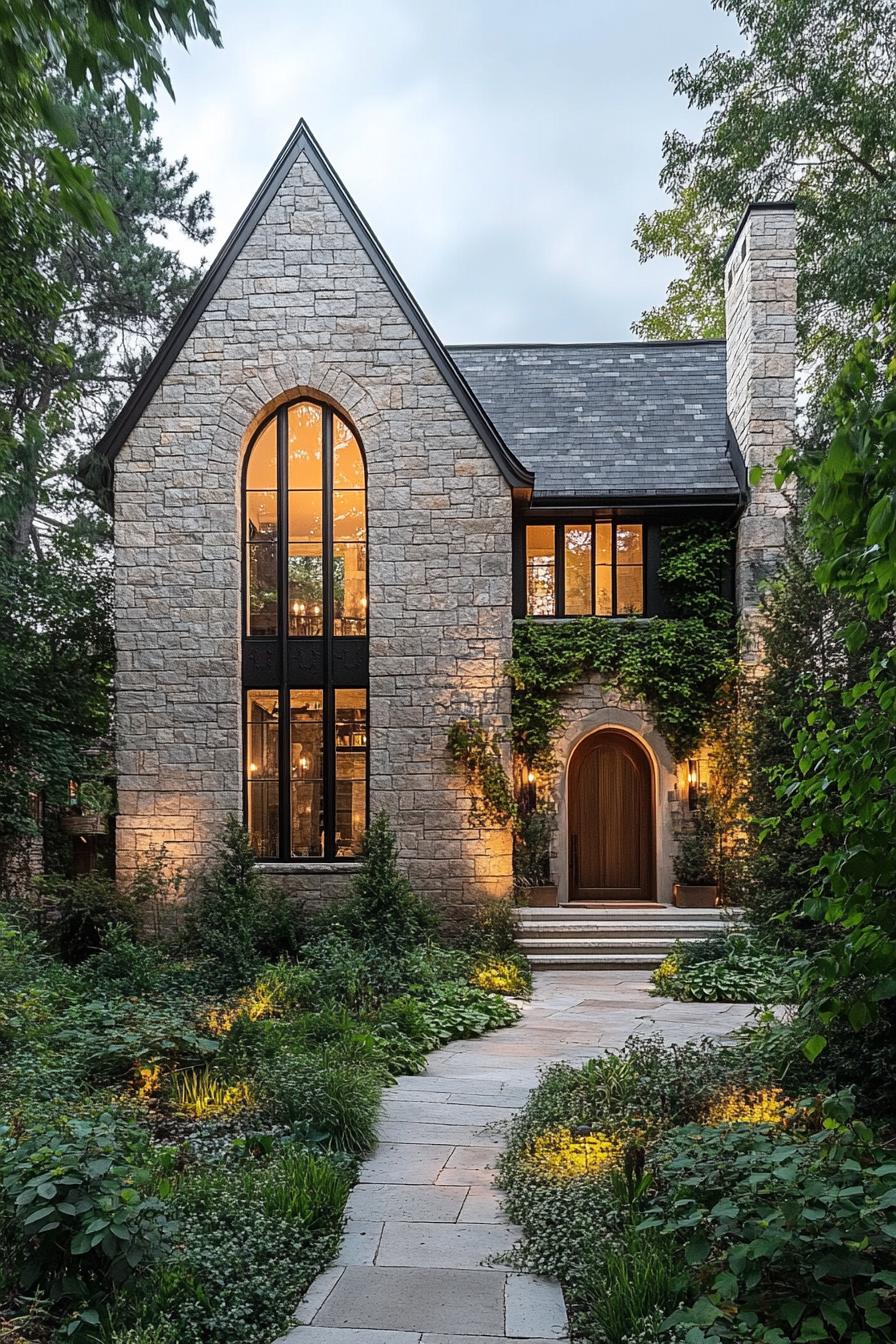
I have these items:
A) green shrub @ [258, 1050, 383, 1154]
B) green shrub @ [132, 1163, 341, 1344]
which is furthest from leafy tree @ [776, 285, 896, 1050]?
green shrub @ [258, 1050, 383, 1154]

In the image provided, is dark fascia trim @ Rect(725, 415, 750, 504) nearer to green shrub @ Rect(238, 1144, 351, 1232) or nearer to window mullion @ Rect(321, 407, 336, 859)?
window mullion @ Rect(321, 407, 336, 859)

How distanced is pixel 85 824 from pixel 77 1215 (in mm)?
10406

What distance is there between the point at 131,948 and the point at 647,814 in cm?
709

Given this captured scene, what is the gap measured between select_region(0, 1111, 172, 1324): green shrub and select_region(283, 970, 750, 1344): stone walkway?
649 mm

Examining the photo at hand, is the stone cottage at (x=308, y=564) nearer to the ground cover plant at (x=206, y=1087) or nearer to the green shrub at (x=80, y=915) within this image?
the green shrub at (x=80, y=915)

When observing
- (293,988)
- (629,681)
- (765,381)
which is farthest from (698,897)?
(765,381)

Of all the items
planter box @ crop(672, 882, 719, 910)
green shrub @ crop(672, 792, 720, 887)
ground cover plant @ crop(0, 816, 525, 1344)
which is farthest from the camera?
green shrub @ crop(672, 792, 720, 887)

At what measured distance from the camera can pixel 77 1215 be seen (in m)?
3.50

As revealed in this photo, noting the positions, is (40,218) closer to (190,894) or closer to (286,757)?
(286,757)

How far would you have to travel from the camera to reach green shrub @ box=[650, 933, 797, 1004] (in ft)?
30.2

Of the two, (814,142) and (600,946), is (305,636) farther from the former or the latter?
(814,142)

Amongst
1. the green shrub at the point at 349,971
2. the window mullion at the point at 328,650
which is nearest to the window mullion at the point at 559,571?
the window mullion at the point at 328,650

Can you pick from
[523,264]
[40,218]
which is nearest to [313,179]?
[40,218]

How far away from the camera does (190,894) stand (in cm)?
1110
